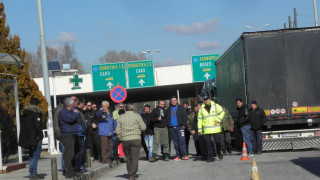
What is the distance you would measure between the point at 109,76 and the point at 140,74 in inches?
94.0

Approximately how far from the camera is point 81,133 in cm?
1402

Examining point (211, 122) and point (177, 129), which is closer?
point (211, 122)

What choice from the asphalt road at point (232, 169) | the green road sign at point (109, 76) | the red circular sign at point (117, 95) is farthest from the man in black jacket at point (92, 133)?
the green road sign at point (109, 76)

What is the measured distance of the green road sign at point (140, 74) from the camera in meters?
40.3

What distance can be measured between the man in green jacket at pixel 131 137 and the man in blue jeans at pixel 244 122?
18.0 ft

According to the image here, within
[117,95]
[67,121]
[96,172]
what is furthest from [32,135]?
[117,95]

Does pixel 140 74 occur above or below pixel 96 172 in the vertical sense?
above

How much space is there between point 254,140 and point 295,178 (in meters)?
6.76

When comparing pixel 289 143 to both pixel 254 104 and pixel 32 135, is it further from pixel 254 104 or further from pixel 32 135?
pixel 32 135

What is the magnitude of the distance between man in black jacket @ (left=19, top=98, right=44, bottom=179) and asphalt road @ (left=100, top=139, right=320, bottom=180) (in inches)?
76.2

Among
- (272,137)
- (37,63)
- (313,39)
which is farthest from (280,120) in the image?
(37,63)

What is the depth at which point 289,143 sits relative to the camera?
710 inches

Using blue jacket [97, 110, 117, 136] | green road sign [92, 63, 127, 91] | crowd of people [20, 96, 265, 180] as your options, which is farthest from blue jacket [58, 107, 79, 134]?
green road sign [92, 63, 127, 91]

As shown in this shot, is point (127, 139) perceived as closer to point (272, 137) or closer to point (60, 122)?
point (60, 122)
